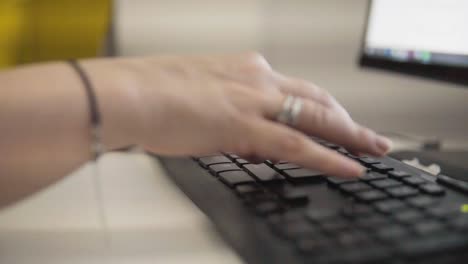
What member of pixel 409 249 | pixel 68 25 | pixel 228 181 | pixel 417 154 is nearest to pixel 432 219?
pixel 409 249

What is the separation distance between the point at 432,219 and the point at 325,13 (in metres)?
0.65

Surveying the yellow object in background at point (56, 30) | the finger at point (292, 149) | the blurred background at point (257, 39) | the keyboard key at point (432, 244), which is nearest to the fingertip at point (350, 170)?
the finger at point (292, 149)

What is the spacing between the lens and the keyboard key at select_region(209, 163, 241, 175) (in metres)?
0.46

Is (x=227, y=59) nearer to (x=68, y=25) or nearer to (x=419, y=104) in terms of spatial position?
(x=68, y=25)

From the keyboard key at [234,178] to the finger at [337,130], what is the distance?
0.22ft

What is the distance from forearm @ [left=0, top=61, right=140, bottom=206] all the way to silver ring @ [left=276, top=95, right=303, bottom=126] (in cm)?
14

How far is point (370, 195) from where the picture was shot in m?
0.37

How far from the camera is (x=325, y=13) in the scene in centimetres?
91

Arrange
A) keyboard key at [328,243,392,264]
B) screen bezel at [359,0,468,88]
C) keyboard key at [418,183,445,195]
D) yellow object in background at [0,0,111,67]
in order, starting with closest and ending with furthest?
1. keyboard key at [328,243,392,264]
2. keyboard key at [418,183,445,195]
3. screen bezel at [359,0,468,88]
4. yellow object in background at [0,0,111,67]

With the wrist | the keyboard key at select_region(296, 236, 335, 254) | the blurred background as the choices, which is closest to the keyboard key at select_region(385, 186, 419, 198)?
the keyboard key at select_region(296, 236, 335, 254)

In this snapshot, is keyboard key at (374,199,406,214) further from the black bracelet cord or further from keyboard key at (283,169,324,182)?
the black bracelet cord

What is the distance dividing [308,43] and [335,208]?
0.62m

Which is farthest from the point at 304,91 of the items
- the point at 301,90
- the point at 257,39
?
the point at 257,39

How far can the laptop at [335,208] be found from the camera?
293 mm
